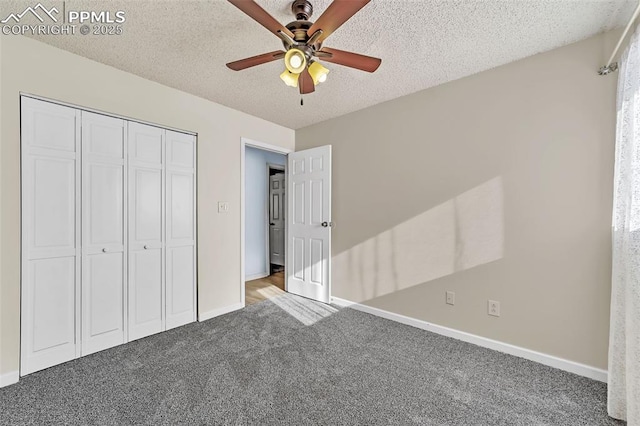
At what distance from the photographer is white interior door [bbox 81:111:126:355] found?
224 cm

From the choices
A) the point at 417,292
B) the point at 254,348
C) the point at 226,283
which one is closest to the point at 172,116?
the point at 226,283

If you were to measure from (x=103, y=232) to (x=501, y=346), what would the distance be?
11.6 feet

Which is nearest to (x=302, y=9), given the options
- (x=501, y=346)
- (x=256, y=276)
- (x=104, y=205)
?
(x=104, y=205)

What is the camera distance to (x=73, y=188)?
2164 millimetres

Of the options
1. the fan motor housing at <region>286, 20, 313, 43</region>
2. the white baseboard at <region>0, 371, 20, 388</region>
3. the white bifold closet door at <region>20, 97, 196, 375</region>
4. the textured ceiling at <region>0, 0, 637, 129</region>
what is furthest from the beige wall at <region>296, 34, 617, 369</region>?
the white baseboard at <region>0, 371, 20, 388</region>

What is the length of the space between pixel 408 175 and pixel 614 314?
5.94 feet

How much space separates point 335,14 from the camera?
1.30 m

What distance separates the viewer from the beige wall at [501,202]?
194cm

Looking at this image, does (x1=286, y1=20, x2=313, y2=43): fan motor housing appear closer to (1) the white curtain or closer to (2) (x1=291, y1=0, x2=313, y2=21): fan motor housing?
(2) (x1=291, y1=0, x2=313, y2=21): fan motor housing

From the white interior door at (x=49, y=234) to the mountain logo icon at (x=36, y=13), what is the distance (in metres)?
0.51

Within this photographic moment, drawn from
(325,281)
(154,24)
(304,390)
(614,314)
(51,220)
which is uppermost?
(154,24)

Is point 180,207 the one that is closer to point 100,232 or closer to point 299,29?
point 100,232

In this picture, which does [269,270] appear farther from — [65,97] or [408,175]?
[65,97]

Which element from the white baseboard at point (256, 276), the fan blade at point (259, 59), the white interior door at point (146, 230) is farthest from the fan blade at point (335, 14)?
the white baseboard at point (256, 276)
